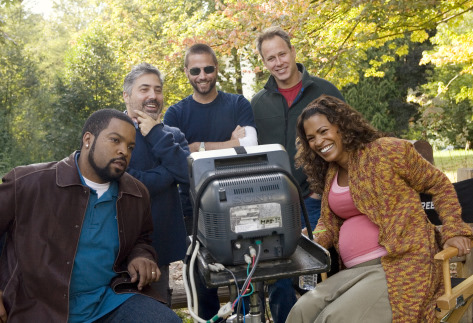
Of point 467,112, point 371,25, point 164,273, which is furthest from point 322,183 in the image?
point 467,112

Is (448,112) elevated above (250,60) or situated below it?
below

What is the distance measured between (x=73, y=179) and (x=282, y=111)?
5.21 ft

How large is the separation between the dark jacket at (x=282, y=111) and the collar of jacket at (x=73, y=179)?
1.19m

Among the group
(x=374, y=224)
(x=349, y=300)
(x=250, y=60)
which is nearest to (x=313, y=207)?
(x=374, y=224)

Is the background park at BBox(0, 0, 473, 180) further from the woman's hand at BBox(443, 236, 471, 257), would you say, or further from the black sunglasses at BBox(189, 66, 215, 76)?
the woman's hand at BBox(443, 236, 471, 257)

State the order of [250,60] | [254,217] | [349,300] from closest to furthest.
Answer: [254,217]
[349,300]
[250,60]

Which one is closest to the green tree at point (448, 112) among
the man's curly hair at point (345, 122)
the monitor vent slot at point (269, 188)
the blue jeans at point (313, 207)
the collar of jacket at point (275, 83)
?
the collar of jacket at point (275, 83)

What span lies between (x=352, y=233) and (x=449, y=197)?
52 cm

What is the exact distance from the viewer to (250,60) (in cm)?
1152

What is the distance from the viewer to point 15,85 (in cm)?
1956

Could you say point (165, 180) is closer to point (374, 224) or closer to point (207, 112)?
point (207, 112)

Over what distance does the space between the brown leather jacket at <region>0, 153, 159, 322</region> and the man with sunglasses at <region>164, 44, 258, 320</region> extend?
97 centimetres

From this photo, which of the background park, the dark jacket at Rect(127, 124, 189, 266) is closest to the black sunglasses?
the dark jacket at Rect(127, 124, 189, 266)

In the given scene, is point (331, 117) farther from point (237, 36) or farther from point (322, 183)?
point (237, 36)
